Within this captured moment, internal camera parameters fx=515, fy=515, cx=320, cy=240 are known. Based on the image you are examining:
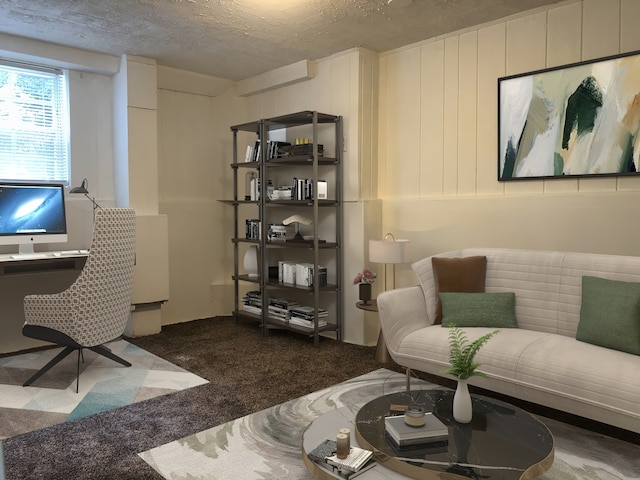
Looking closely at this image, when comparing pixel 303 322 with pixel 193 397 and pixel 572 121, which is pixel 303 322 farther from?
pixel 572 121

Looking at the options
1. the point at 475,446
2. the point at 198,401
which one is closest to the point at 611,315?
the point at 475,446

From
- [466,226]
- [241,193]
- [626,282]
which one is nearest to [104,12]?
[241,193]

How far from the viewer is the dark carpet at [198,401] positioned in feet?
7.65

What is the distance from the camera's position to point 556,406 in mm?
2465

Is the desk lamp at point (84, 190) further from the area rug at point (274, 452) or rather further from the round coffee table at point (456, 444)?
the round coffee table at point (456, 444)

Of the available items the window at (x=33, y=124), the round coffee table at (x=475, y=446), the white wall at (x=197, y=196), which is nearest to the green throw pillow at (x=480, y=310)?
the round coffee table at (x=475, y=446)

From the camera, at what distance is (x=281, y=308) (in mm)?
4594

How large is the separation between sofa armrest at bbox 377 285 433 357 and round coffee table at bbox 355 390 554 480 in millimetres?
852

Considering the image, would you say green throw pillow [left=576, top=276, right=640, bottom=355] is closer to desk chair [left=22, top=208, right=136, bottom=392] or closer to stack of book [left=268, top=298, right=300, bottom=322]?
stack of book [left=268, top=298, right=300, bottom=322]

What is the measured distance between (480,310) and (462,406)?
1143mm

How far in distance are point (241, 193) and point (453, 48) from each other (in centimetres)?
262

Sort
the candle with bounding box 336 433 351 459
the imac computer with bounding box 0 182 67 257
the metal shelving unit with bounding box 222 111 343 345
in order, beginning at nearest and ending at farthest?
the candle with bounding box 336 433 351 459 < the imac computer with bounding box 0 182 67 257 < the metal shelving unit with bounding box 222 111 343 345

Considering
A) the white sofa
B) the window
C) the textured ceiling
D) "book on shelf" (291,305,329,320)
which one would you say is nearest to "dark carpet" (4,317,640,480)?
"book on shelf" (291,305,329,320)

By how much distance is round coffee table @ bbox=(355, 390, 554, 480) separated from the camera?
173cm
